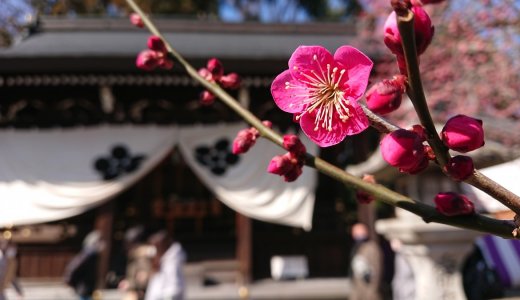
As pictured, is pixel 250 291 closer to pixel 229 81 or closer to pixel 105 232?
pixel 105 232

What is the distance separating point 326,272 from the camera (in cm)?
684

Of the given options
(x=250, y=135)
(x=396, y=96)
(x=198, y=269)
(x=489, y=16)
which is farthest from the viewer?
(x=198, y=269)

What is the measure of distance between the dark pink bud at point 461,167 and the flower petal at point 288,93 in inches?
9.1

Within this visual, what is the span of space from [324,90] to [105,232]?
20.0 feet

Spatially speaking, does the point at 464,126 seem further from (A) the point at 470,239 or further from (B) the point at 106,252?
(B) the point at 106,252

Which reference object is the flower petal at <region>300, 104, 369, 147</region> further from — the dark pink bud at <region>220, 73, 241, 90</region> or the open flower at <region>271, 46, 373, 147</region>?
the dark pink bud at <region>220, 73, 241, 90</region>

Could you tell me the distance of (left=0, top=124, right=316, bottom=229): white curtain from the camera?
5723 mm

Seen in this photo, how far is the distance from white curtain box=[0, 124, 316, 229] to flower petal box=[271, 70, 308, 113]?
510 cm

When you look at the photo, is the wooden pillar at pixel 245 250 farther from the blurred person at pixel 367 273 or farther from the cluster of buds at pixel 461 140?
the cluster of buds at pixel 461 140

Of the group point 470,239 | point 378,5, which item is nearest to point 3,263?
point 470,239

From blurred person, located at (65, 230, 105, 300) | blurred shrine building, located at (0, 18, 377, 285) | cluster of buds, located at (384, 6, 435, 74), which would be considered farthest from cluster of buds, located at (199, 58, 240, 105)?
A: blurred person, located at (65, 230, 105, 300)

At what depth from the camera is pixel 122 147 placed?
5922 millimetres

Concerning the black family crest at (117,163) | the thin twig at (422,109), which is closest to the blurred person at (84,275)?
the black family crest at (117,163)

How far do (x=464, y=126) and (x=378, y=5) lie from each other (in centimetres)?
753
